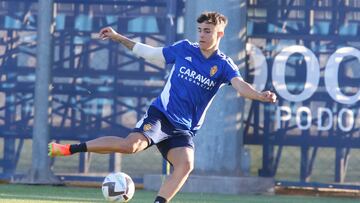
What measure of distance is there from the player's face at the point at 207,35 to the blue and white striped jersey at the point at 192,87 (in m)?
0.09

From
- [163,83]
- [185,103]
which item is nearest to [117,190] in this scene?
[185,103]

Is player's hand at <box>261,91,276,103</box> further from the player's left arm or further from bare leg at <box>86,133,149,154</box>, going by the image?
bare leg at <box>86,133,149,154</box>

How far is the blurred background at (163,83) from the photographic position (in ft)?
51.6

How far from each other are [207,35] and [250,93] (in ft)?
2.48

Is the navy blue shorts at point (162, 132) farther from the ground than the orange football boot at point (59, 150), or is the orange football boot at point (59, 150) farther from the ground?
the navy blue shorts at point (162, 132)

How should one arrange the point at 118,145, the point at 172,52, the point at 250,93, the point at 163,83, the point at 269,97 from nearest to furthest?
the point at 269,97
the point at 250,93
the point at 118,145
the point at 172,52
the point at 163,83

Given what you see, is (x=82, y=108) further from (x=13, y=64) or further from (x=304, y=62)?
(x=304, y=62)

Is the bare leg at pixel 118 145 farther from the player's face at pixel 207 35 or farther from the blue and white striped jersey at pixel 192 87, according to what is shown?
the player's face at pixel 207 35

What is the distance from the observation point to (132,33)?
16.2m

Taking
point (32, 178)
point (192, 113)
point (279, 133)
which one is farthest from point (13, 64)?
point (192, 113)

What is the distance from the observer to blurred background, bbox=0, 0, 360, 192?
1573 centimetres

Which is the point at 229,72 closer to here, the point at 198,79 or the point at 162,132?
the point at 198,79

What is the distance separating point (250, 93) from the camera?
9.50 metres

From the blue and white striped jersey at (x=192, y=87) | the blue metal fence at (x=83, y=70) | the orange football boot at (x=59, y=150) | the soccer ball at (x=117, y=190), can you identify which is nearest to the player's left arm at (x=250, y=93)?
the blue and white striped jersey at (x=192, y=87)
